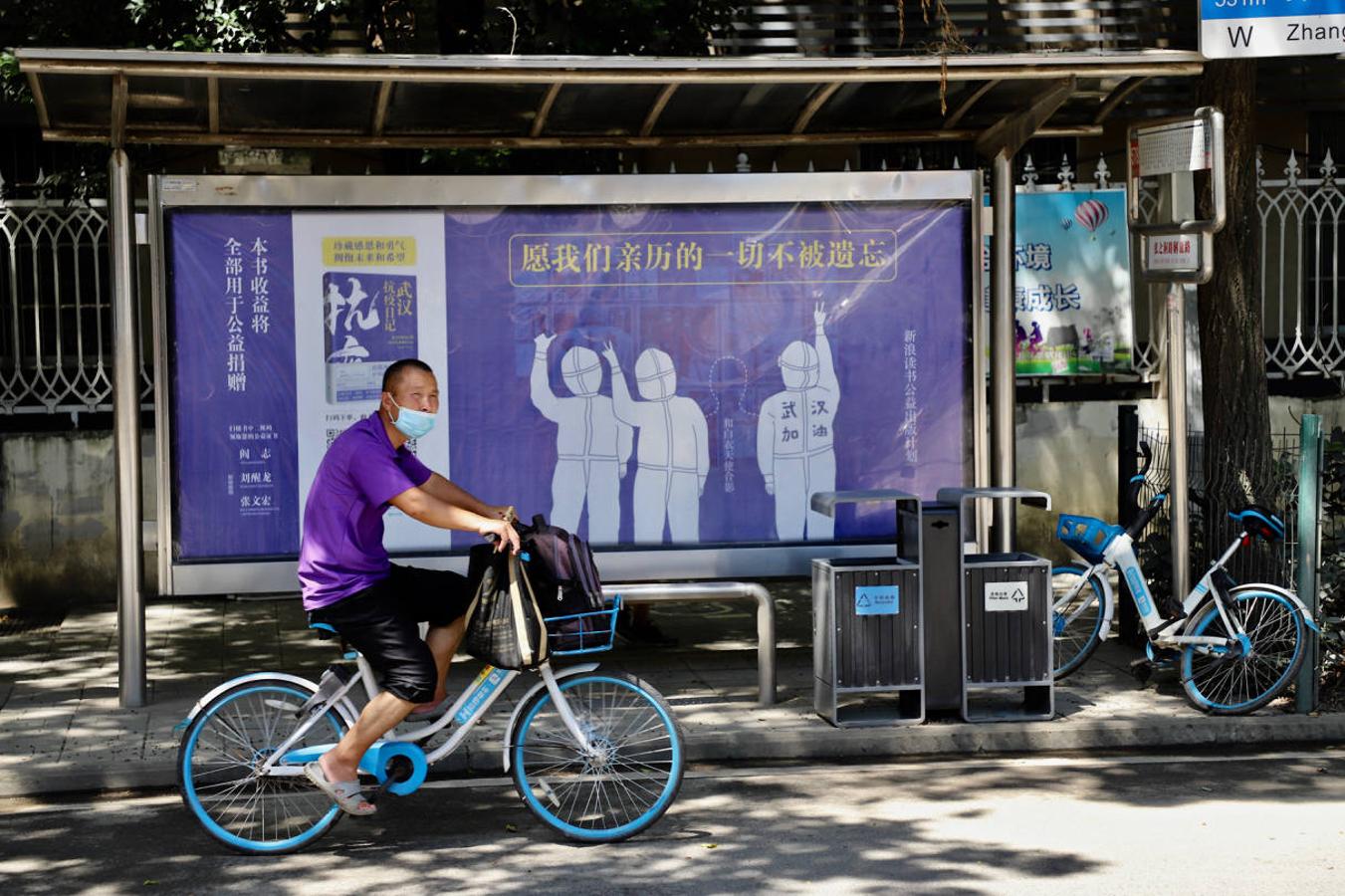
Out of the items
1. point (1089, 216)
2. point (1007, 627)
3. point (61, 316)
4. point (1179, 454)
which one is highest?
point (1089, 216)

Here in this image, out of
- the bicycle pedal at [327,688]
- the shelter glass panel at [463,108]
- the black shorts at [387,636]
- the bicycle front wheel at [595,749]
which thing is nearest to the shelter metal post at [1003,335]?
the shelter glass panel at [463,108]

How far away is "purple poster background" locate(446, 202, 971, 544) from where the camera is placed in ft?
30.5

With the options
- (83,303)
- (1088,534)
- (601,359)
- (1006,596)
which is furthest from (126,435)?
(1088,534)

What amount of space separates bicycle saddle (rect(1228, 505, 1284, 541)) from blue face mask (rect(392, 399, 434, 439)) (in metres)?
4.61

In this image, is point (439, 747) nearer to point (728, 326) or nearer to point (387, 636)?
point (387, 636)

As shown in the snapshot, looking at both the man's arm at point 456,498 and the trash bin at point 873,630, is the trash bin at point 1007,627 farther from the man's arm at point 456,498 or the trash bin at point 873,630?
the man's arm at point 456,498

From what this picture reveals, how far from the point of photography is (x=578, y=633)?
6371 mm

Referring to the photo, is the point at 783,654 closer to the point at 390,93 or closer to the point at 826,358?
the point at 826,358

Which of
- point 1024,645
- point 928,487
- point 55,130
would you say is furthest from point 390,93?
point 1024,645

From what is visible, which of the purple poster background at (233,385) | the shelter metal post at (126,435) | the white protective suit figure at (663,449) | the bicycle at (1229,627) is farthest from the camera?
the white protective suit figure at (663,449)

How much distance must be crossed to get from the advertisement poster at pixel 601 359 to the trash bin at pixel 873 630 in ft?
4.35

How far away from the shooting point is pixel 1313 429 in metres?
8.35

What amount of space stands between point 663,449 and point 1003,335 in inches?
78.1

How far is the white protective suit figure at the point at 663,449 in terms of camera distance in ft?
30.9
